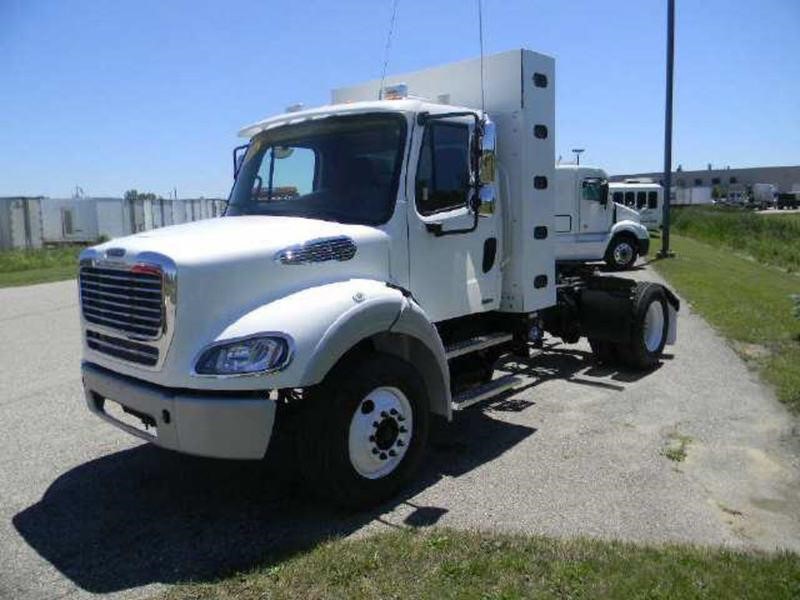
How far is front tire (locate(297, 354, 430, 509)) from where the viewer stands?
4211 mm

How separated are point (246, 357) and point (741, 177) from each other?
439ft

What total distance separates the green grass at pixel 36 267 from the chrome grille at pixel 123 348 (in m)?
16.8

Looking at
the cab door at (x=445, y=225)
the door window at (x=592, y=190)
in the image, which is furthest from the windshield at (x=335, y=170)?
the door window at (x=592, y=190)

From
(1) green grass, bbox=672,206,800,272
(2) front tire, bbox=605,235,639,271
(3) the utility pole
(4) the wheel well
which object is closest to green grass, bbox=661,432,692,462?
(4) the wheel well

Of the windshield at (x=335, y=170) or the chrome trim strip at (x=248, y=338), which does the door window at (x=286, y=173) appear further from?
the chrome trim strip at (x=248, y=338)

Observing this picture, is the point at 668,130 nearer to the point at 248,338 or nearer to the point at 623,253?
the point at 623,253

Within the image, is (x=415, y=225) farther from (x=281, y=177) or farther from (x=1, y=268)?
(x=1, y=268)

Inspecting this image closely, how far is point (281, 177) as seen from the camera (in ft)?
18.3

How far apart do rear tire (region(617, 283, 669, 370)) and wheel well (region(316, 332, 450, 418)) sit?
3772 mm

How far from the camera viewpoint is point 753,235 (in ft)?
105

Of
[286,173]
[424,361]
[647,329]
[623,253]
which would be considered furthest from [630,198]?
[424,361]

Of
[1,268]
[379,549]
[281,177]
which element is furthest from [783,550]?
[1,268]

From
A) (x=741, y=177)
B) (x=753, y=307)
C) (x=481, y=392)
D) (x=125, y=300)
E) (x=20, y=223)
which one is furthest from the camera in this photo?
(x=741, y=177)

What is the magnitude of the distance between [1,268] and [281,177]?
24127 mm
